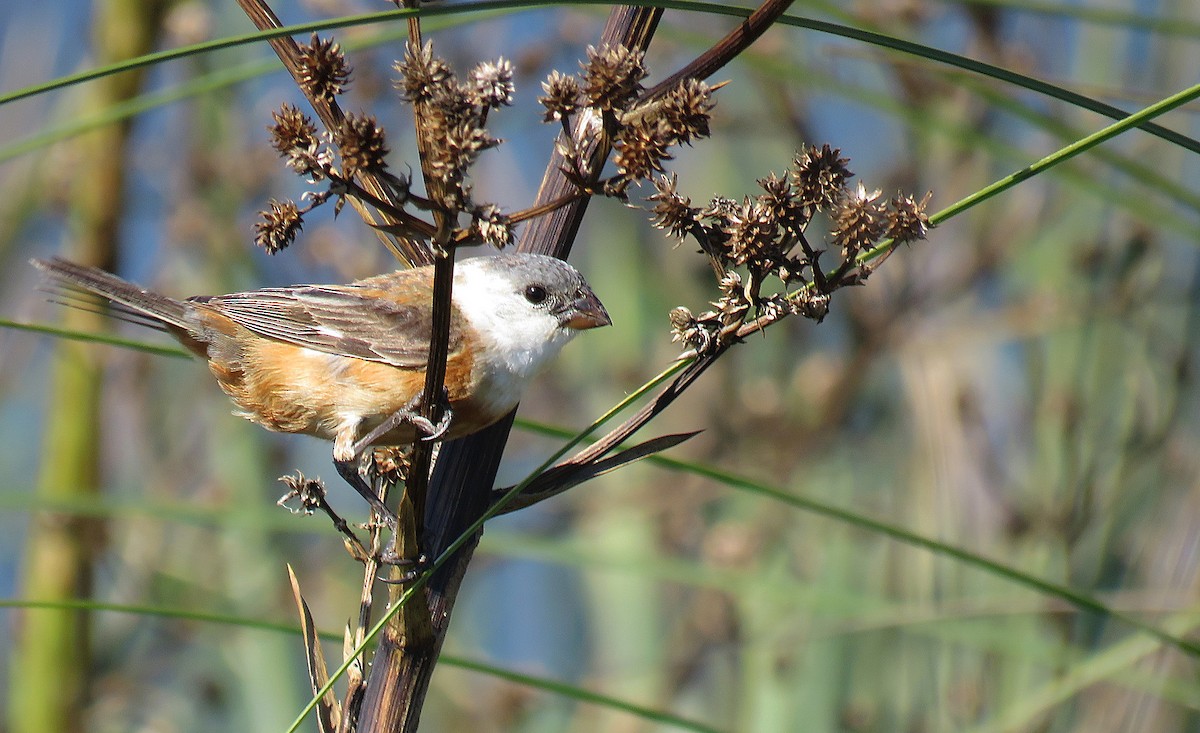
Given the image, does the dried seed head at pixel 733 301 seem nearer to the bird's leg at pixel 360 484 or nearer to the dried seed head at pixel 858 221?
the dried seed head at pixel 858 221

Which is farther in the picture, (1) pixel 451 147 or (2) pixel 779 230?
(2) pixel 779 230

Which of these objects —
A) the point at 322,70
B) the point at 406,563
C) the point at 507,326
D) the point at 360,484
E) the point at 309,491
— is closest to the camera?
the point at 322,70

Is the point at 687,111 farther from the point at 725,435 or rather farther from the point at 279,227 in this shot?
the point at 725,435

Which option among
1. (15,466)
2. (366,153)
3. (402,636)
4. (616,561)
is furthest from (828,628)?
(15,466)

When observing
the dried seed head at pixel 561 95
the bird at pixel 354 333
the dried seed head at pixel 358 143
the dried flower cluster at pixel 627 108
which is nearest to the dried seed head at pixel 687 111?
the dried flower cluster at pixel 627 108

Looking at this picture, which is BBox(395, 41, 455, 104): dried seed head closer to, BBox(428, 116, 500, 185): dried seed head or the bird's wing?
BBox(428, 116, 500, 185): dried seed head

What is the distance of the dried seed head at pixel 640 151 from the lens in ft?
4.67

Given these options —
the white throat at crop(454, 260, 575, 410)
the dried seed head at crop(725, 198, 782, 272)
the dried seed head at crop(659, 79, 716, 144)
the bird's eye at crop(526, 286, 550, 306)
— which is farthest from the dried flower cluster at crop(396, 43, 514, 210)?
the bird's eye at crop(526, 286, 550, 306)

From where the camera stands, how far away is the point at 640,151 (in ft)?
4.67

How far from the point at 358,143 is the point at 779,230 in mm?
587

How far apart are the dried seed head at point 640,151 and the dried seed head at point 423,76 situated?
221mm

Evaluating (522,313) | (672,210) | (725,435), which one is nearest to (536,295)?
(522,313)

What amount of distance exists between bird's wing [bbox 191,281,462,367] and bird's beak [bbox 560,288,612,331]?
289 mm

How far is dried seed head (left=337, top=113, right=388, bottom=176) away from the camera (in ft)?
4.47
